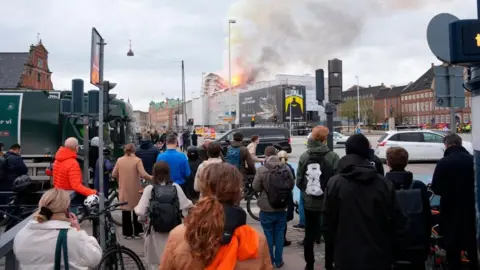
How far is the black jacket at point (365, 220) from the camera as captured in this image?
3.43 metres

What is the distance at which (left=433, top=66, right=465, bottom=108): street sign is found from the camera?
7.11 m

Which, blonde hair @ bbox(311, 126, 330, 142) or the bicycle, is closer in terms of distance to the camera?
the bicycle

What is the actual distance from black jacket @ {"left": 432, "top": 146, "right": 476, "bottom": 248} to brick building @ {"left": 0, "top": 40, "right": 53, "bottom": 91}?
54704mm

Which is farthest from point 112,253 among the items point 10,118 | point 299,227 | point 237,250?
point 10,118

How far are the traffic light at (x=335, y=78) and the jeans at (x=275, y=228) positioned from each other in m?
3.77

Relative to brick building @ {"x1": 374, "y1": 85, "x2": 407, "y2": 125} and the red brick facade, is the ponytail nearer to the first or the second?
the red brick facade

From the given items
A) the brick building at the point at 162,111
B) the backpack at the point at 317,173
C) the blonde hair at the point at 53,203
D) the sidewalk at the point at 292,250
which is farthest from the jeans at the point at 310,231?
the brick building at the point at 162,111

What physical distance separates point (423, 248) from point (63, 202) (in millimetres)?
3281

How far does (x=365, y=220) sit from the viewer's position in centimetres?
344

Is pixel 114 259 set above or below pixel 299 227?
above

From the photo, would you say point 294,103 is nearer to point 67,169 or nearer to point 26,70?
point 26,70

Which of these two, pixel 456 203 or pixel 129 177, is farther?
pixel 129 177

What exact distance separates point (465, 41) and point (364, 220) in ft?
7.43

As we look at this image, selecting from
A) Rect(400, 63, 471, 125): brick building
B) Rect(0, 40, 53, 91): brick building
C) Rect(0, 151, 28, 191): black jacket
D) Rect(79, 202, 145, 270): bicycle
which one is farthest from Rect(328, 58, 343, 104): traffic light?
Rect(400, 63, 471, 125): brick building
